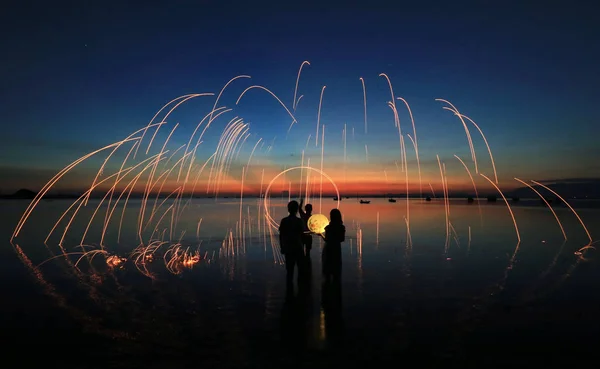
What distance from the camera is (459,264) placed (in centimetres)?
1589

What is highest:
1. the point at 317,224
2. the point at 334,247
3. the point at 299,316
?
the point at 317,224

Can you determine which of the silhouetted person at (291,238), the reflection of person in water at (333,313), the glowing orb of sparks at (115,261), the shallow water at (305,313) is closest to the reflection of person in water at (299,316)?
the shallow water at (305,313)

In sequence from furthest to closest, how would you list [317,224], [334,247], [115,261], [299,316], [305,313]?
[115,261]
[317,224]
[334,247]
[305,313]
[299,316]

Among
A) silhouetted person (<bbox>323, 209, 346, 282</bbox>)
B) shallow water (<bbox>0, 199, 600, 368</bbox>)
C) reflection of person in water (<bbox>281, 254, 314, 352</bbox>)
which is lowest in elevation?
shallow water (<bbox>0, 199, 600, 368</bbox>)

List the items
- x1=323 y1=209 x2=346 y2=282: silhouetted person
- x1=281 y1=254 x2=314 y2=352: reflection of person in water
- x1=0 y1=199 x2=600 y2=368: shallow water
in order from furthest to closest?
x1=323 y1=209 x2=346 y2=282: silhouetted person < x1=281 y1=254 x2=314 y2=352: reflection of person in water < x1=0 y1=199 x2=600 y2=368: shallow water

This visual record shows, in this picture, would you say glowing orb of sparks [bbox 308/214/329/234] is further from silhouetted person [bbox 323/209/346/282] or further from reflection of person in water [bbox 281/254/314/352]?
silhouetted person [bbox 323/209/346/282]

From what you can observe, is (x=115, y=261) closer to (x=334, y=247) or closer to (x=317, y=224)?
(x=317, y=224)

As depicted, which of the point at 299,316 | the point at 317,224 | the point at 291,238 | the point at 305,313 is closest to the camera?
the point at 299,316

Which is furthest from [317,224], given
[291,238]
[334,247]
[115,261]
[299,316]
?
[115,261]

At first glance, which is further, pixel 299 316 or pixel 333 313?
pixel 333 313

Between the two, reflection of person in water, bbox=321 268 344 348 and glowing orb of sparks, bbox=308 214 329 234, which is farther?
glowing orb of sparks, bbox=308 214 329 234

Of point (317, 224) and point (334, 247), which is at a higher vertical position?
point (317, 224)

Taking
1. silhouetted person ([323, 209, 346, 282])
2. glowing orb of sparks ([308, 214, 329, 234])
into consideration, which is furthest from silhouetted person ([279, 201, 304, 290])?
glowing orb of sparks ([308, 214, 329, 234])

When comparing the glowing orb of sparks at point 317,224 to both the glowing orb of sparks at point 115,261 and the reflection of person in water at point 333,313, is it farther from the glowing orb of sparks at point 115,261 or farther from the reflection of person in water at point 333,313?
the glowing orb of sparks at point 115,261
